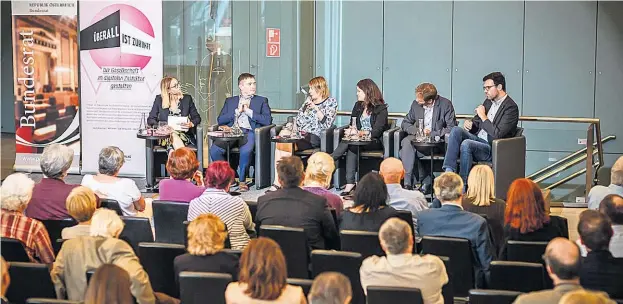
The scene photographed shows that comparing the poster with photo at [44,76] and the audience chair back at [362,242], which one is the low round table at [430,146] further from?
the poster with photo at [44,76]

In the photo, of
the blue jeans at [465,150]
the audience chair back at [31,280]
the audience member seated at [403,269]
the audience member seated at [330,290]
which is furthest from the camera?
the blue jeans at [465,150]

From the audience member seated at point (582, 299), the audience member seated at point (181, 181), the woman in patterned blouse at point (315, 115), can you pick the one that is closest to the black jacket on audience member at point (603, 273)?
the audience member seated at point (582, 299)

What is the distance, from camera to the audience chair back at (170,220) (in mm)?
6102

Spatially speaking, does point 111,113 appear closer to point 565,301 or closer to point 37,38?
point 37,38

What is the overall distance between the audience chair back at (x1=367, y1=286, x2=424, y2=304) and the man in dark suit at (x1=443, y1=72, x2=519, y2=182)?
462 centimetres

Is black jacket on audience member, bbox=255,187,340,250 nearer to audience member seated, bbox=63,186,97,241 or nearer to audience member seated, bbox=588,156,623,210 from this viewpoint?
audience member seated, bbox=63,186,97,241

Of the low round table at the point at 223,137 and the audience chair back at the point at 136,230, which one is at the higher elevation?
the low round table at the point at 223,137

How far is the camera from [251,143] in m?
9.30

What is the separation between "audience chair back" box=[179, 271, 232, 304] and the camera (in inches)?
167

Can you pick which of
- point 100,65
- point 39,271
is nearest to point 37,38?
point 100,65

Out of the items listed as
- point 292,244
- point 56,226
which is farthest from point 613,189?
point 56,226

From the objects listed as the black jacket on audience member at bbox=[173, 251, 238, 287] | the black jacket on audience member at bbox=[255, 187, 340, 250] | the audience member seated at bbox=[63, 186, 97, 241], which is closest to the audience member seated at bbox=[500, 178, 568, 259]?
the black jacket on audience member at bbox=[255, 187, 340, 250]

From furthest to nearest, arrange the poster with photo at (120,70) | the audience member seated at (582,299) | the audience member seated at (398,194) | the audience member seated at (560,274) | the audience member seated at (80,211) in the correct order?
the poster with photo at (120,70)
the audience member seated at (398,194)
the audience member seated at (80,211)
the audience member seated at (560,274)
the audience member seated at (582,299)

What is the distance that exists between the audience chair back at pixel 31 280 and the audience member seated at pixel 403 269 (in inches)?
63.2
